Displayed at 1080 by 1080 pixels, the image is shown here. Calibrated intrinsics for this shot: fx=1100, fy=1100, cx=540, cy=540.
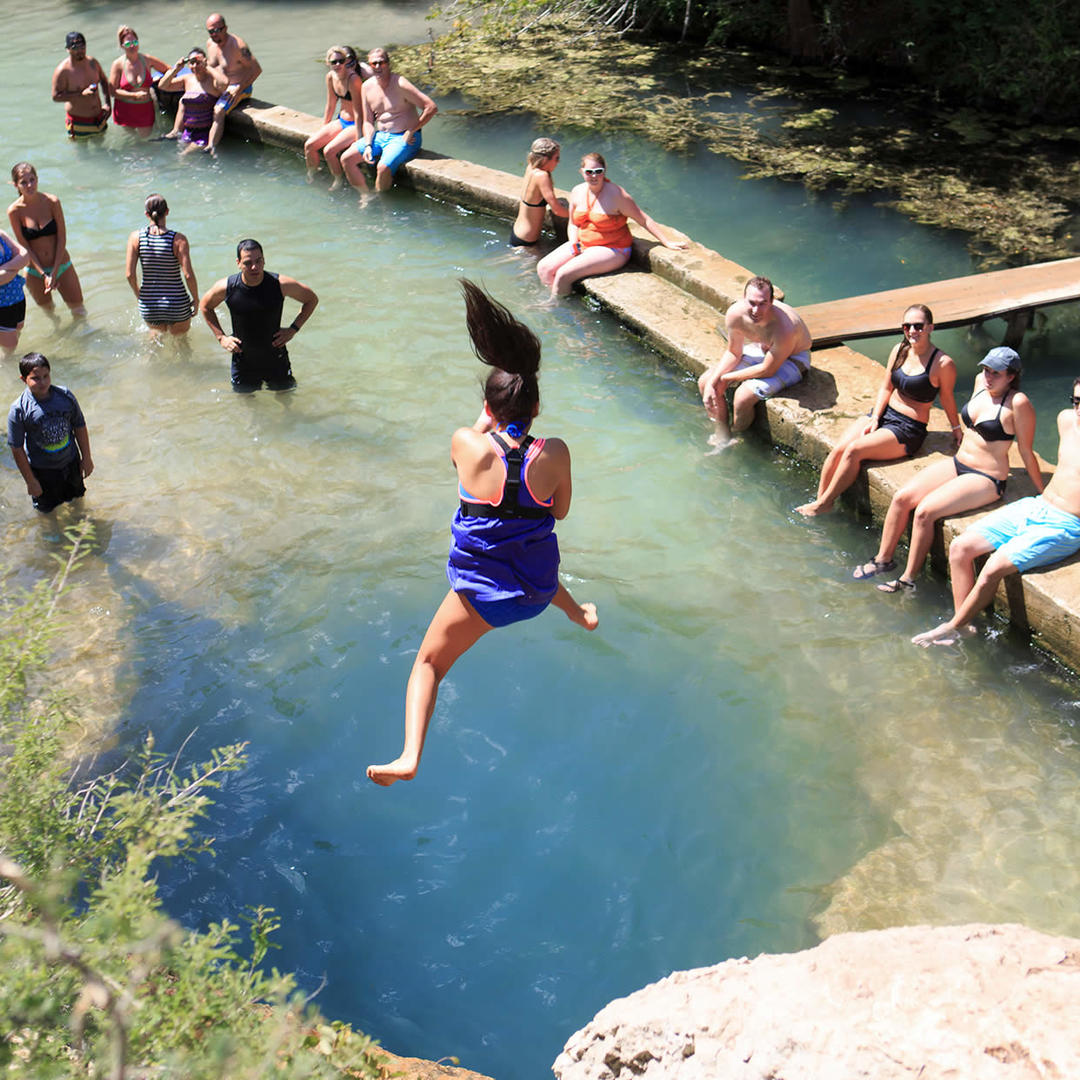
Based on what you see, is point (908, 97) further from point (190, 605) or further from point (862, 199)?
point (190, 605)

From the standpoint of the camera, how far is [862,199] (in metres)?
11.1

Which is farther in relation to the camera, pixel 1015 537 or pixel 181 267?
pixel 181 267

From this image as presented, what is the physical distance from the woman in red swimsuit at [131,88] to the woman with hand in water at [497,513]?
12167mm

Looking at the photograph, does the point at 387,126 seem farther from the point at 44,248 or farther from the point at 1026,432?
the point at 1026,432

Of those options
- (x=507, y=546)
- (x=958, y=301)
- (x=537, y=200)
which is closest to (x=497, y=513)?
(x=507, y=546)

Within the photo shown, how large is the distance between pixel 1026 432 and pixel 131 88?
506 inches

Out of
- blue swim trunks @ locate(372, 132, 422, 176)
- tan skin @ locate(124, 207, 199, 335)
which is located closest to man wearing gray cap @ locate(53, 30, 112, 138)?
blue swim trunks @ locate(372, 132, 422, 176)

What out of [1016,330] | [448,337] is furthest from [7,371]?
[1016,330]

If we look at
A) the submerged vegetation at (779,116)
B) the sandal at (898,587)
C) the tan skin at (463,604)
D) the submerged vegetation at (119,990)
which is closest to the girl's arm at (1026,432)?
the sandal at (898,587)

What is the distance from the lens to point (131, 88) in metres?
14.5

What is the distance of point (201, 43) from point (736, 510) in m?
15.6

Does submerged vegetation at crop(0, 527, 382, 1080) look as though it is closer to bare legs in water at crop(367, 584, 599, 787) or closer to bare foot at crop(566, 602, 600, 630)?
bare legs in water at crop(367, 584, 599, 787)

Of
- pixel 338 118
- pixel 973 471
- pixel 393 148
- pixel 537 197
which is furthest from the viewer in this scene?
pixel 338 118

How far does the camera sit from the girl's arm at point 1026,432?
19.8 feet
